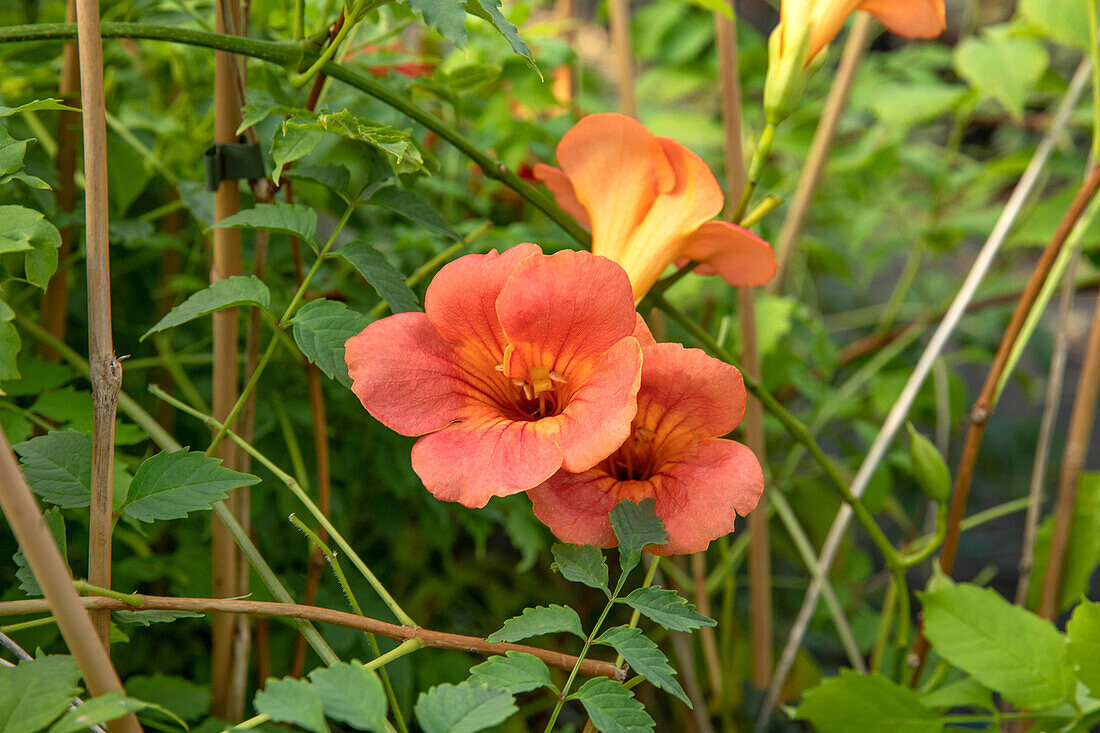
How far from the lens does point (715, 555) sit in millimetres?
1114

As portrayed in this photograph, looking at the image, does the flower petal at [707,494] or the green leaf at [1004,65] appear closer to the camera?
the flower petal at [707,494]

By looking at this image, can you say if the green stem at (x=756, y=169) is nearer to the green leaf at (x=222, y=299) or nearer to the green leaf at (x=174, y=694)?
the green leaf at (x=222, y=299)

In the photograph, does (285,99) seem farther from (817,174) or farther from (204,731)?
(817,174)

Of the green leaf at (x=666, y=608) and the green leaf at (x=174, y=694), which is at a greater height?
the green leaf at (x=666, y=608)

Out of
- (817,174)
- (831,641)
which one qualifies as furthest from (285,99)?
(831,641)

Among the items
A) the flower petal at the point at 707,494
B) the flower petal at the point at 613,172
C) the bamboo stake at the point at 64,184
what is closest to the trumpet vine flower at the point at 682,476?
the flower petal at the point at 707,494

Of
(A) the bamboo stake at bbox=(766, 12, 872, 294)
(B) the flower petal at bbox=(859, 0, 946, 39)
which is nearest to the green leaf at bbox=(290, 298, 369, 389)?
(B) the flower petal at bbox=(859, 0, 946, 39)

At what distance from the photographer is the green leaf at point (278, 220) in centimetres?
45

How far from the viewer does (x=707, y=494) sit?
40 cm

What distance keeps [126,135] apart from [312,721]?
535 millimetres

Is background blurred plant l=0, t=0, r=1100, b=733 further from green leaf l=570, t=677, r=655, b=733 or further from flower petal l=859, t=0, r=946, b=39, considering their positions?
flower petal l=859, t=0, r=946, b=39

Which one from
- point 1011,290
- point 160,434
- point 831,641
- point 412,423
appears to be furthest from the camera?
point 1011,290

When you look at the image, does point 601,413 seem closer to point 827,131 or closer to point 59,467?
point 59,467

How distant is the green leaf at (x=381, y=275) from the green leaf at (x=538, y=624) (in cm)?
19
